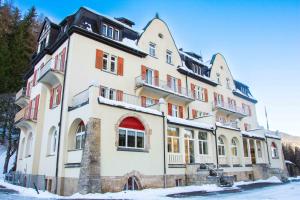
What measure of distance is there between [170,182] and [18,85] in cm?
2978

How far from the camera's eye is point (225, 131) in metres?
23.8

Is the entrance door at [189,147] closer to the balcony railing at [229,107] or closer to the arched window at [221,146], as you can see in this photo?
the arched window at [221,146]

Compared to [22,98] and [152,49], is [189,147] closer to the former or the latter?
[152,49]

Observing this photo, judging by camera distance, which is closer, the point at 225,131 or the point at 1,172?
the point at 225,131

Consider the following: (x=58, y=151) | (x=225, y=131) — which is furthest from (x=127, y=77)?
(x=225, y=131)

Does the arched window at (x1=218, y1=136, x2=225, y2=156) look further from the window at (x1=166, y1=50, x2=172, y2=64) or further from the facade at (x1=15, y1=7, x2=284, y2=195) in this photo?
the window at (x1=166, y1=50, x2=172, y2=64)

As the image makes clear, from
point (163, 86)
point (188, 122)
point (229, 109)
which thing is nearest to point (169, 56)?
point (163, 86)

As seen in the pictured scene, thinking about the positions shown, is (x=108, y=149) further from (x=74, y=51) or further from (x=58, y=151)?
(x=74, y=51)

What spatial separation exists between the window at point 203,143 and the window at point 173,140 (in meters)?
2.90

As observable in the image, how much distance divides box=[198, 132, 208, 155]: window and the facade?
0.28 ft

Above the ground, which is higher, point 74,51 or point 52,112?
point 74,51

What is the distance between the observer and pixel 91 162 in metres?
13.1

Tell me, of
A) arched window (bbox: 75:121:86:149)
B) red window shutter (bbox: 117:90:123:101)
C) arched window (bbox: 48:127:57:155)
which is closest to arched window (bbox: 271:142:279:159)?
red window shutter (bbox: 117:90:123:101)

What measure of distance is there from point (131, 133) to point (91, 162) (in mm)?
3581
